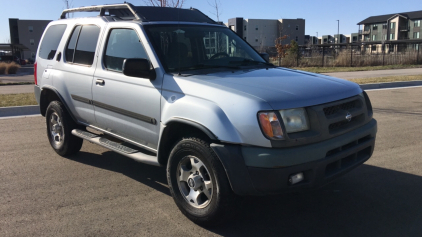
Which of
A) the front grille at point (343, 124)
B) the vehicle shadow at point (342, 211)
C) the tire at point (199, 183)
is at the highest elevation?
the front grille at point (343, 124)

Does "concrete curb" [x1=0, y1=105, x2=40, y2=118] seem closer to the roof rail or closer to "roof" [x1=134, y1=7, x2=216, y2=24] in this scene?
the roof rail

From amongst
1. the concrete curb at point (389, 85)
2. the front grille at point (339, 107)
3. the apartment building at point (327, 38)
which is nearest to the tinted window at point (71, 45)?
the front grille at point (339, 107)

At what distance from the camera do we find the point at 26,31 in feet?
254

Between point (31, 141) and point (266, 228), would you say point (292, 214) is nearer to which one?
point (266, 228)

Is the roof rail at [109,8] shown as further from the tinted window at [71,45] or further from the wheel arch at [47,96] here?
the wheel arch at [47,96]

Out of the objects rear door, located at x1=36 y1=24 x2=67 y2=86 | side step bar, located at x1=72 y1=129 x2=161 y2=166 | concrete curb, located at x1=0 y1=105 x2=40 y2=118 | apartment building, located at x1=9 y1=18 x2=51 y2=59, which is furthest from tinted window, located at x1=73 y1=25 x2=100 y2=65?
apartment building, located at x1=9 y1=18 x2=51 y2=59

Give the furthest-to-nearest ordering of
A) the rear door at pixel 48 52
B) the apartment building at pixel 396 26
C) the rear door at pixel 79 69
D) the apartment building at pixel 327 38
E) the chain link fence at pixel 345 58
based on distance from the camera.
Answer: the apartment building at pixel 327 38 → the apartment building at pixel 396 26 → the chain link fence at pixel 345 58 → the rear door at pixel 48 52 → the rear door at pixel 79 69

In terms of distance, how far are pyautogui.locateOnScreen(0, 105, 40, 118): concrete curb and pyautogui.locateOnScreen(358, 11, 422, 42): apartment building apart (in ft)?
228

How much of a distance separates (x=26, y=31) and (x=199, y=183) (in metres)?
85.1

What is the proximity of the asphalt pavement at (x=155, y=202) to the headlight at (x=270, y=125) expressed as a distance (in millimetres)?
821

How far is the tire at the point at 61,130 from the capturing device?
5.69m

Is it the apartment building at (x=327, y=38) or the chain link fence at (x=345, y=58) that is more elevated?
the apartment building at (x=327, y=38)

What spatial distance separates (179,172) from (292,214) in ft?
4.08

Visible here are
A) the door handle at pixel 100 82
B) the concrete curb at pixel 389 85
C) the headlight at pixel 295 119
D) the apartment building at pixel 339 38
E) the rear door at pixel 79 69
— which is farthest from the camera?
the apartment building at pixel 339 38
